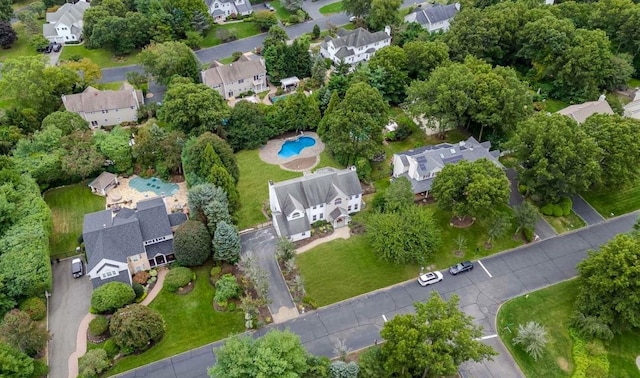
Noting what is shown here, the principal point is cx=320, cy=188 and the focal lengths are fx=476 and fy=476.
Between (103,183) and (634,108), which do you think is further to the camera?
(634,108)

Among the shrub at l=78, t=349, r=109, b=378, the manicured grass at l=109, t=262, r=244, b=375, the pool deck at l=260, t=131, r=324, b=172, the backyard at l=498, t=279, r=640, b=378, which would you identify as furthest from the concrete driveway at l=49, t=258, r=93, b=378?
the backyard at l=498, t=279, r=640, b=378

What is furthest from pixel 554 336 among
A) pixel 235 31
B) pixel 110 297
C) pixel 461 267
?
pixel 235 31

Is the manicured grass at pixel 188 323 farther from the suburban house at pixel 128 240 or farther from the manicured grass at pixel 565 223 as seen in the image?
the manicured grass at pixel 565 223

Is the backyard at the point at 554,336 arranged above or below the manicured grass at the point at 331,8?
below

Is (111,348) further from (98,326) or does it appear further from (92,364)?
(98,326)

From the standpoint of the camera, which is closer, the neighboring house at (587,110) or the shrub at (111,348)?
the shrub at (111,348)

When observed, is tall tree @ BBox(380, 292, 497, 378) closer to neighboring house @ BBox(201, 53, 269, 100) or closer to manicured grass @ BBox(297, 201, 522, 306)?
manicured grass @ BBox(297, 201, 522, 306)

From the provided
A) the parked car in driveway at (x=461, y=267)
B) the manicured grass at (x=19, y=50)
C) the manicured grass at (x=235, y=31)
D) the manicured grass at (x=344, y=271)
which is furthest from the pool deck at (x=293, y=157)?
the manicured grass at (x=19, y=50)
